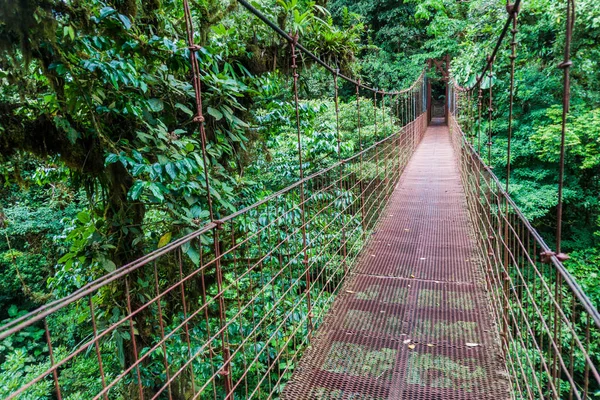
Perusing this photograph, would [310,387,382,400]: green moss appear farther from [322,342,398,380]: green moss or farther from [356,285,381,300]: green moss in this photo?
[356,285,381,300]: green moss

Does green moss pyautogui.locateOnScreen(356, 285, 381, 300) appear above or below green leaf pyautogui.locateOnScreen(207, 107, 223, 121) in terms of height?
below

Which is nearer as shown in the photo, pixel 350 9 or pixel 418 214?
pixel 418 214

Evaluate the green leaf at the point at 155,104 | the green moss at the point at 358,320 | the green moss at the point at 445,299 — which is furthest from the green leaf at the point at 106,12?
the green moss at the point at 445,299

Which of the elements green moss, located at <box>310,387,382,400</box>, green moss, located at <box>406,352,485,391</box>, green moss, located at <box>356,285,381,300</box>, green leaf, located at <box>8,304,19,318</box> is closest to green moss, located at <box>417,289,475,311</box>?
green moss, located at <box>356,285,381,300</box>

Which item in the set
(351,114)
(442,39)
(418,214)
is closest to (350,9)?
(442,39)

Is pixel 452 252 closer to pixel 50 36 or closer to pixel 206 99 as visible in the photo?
pixel 206 99

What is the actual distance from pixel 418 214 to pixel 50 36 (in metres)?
3.36

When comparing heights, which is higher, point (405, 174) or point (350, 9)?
point (350, 9)

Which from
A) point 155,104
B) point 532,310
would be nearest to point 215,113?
point 155,104

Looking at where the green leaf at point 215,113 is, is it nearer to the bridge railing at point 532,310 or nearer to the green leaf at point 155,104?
the green leaf at point 155,104

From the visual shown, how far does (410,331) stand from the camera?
1930mm

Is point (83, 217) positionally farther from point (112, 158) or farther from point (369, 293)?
point (369, 293)

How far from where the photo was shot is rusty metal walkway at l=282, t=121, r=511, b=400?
5.08ft

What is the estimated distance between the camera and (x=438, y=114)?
19.9 meters
